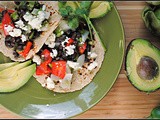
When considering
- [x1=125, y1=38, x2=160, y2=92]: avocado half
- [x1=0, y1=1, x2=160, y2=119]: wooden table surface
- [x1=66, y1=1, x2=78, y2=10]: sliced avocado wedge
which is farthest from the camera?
[x1=0, y1=1, x2=160, y2=119]: wooden table surface

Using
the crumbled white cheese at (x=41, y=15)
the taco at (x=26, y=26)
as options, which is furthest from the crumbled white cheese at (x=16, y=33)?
the crumbled white cheese at (x=41, y=15)

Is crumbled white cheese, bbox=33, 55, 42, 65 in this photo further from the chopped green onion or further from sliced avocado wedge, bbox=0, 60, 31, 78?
the chopped green onion

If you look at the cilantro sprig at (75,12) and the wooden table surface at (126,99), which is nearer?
the cilantro sprig at (75,12)

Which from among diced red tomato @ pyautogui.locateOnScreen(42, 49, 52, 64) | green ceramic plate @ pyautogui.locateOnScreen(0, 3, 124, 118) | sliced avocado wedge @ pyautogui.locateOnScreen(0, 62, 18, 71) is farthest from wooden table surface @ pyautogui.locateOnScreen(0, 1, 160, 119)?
sliced avocado wedge @ pyautogui.locateOnScreen(0, 62, 18, 71)

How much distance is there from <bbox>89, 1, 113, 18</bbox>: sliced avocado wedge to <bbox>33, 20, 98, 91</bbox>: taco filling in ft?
0.29

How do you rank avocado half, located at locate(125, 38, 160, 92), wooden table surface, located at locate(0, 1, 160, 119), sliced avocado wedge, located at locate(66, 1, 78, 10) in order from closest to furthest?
avocado half, located at locate(125, 38, 160, 92) < sliced avocado wedge, located at locate(66, 1, 78, 10) < wooden table surface, located at locate(0, 1, 160, 119)

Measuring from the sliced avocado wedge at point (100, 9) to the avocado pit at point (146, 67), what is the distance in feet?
0.92

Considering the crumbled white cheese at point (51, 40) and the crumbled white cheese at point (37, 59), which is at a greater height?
the crumbled white cheese at point (51, 40)

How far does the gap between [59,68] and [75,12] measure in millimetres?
282

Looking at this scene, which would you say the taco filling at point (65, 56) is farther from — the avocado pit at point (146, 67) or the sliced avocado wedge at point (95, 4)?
the avocado pit at point (146, 67)

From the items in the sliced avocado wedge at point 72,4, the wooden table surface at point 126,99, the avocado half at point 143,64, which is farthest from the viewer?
the wooden table surface at point 126,99

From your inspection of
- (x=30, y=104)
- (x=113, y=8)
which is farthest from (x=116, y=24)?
(x=30, y=104)

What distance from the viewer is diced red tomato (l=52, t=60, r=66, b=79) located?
6.52 feet

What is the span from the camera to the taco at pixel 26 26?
1992 millimetres
